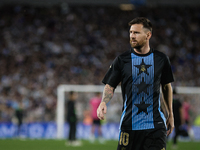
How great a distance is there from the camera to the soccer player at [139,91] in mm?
4039

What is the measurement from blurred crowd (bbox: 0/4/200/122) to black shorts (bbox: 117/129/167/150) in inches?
625

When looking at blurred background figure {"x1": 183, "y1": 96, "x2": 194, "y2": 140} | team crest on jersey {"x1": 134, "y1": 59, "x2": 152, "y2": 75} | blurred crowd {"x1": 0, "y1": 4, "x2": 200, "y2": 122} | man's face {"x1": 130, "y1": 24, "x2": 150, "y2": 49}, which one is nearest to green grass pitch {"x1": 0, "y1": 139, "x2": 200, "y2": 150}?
blurred background figure {"x1": 183, "y1": 96, "x2": 194, "y2": 140}

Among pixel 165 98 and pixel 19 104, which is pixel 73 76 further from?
pixel 165 98

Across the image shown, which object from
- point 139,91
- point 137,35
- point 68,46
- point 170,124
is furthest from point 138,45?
point 68,46

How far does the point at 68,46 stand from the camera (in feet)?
86.1

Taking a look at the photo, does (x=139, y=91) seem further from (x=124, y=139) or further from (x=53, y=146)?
(x=53, y=146)

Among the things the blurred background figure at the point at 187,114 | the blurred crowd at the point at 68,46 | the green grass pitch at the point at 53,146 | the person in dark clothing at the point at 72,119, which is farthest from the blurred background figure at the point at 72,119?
the blurred background figure at the point at 187,114

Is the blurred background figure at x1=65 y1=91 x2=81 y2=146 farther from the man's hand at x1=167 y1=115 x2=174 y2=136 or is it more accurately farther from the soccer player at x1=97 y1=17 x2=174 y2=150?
the soccer player at x1=97 y1=17 x2=174 y2=150

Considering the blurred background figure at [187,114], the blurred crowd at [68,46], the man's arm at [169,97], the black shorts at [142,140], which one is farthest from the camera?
the blurred crowd at [68,46]

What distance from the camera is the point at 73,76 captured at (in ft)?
77.6

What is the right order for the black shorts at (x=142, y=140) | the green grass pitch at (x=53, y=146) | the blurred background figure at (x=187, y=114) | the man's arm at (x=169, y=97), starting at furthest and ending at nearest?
the blurred background figure at (x=187, y=114), the green grass pitch at (x=53, y=146), the man's arm at (x=169, y=97), the black shorts at (x=142, y=140)

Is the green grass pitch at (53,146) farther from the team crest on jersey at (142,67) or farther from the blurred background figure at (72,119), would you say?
the team crest on jersey at (142,67)

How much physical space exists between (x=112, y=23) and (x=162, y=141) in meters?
24.7

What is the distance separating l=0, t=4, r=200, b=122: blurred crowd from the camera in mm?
22281
